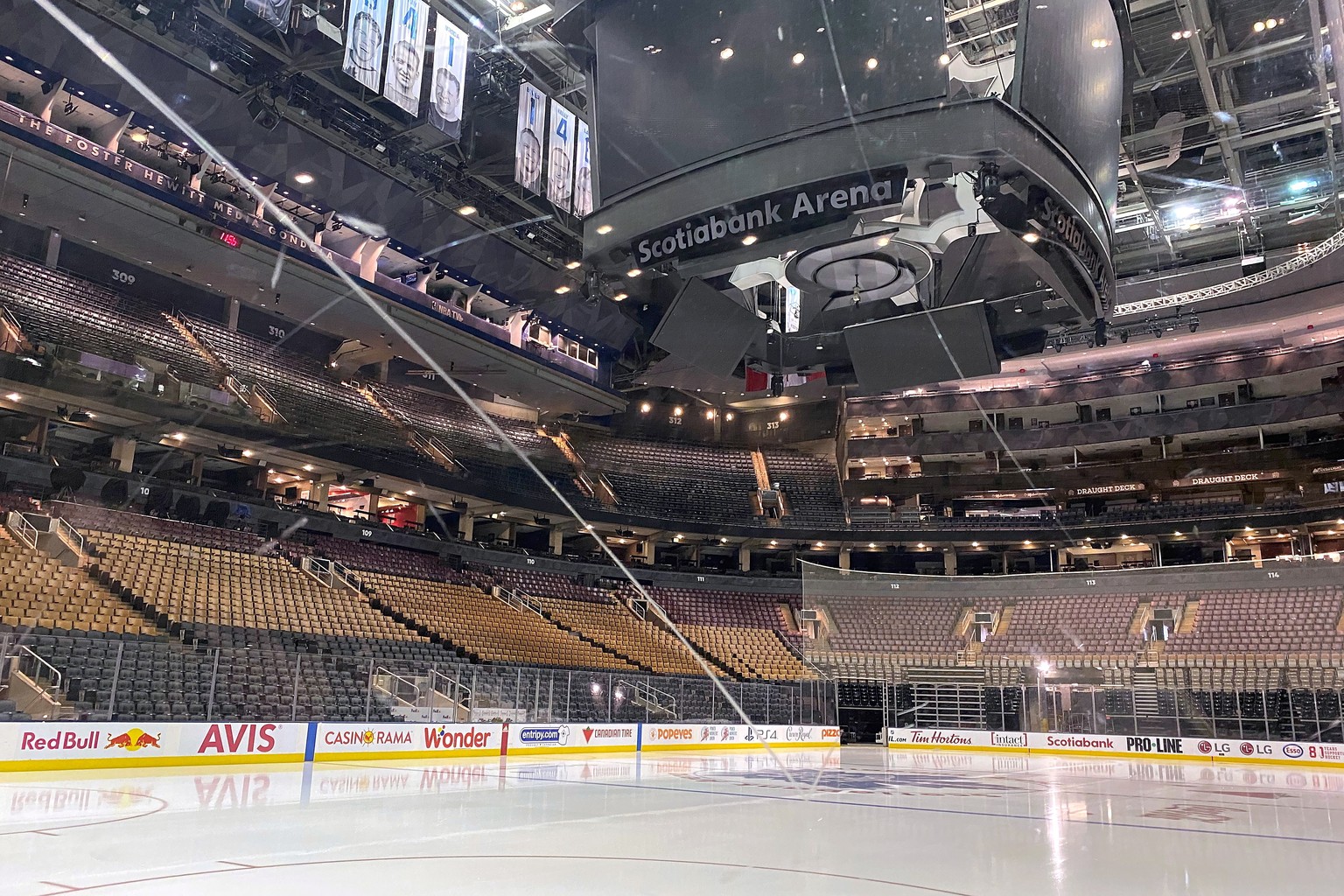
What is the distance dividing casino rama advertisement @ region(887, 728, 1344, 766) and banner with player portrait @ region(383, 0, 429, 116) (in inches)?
836

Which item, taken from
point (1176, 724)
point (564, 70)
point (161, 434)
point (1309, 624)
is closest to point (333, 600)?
point (161, 434)

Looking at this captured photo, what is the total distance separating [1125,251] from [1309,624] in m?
13.2

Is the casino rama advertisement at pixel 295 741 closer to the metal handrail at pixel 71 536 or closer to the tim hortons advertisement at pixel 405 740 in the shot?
the tim hortons advertisement at pixel 405 740

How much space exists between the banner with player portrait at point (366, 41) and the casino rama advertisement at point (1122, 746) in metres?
21.8

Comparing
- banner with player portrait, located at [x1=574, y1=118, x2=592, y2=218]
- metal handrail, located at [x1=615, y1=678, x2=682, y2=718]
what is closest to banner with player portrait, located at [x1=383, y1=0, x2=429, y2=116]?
banner with player portrait, located at [x1=574, y1=118, x2=592, y2=218]

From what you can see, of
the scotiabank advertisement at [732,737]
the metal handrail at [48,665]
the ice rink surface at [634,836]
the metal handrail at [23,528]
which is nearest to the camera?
the ice rink surface at [634,836]

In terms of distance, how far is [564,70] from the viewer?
58.7 ft

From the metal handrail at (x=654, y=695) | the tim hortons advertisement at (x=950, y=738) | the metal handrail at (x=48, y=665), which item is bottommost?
the tim hortons advertisement at (x=950, y=738)

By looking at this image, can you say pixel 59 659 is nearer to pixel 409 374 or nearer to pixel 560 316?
pixel 560 316

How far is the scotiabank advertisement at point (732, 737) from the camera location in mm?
21812

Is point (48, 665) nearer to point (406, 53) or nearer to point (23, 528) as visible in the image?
point (23, 528)

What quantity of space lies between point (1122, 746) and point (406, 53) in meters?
22.4

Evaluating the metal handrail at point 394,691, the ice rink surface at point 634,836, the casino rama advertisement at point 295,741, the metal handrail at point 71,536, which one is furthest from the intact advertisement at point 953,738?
the metal handrail at point 71,536

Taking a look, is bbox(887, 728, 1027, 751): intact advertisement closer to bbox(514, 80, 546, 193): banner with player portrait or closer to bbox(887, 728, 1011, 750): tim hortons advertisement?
bbox(887, 728, 1011, 750): tim hortons advertisement
